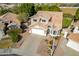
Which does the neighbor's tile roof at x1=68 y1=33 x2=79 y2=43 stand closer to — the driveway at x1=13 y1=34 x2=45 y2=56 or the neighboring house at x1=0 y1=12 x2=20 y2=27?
the driveway at x1=13 y1=34 x2=45 y2=56

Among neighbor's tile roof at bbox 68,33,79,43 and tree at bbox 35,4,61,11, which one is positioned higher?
tree at bbox 35,4,61,11

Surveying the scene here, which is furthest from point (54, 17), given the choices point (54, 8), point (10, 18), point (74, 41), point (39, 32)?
point (10, 18)

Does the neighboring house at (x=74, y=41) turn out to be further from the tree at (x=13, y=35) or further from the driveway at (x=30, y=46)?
the tree at (x=13, y=35)

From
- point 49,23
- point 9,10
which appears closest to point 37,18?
point 49,23

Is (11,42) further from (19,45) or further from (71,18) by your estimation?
(71,18)

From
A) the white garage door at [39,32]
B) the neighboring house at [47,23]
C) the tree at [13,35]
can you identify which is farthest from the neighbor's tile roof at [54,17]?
the tree at [13,35]

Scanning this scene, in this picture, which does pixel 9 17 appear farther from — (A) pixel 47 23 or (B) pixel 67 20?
(B) pixel 67 20

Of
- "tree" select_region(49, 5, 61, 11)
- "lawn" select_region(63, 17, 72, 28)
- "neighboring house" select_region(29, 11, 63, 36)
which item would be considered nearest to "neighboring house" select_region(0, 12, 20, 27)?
"neighboring house" select_region(29, 11, 63, 36)

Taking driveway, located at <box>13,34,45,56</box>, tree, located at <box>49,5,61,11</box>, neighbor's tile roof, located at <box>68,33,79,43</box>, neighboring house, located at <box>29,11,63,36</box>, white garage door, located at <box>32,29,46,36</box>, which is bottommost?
driveway, located at <box>13,34,45,56</box>
